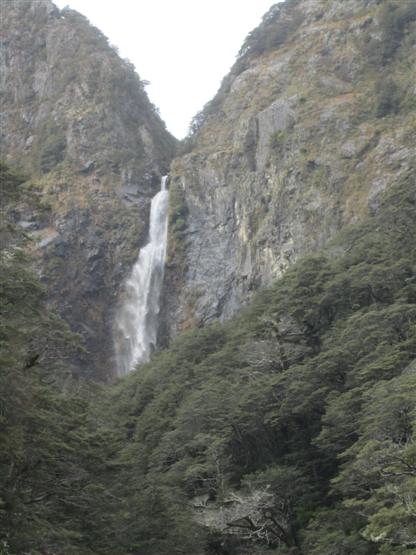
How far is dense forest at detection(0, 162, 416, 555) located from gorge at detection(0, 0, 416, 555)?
107 millimetres

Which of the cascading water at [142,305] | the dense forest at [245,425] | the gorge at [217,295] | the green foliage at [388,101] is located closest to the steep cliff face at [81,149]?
the gorge at [217,295]

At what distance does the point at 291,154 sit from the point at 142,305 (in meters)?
18.3

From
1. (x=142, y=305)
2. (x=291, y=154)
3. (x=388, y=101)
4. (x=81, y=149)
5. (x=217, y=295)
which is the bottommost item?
(x=217, y=295)

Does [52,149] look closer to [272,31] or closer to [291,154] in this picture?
[272,31]

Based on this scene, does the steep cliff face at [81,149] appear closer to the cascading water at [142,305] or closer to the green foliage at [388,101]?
the cascading water at [142,305]

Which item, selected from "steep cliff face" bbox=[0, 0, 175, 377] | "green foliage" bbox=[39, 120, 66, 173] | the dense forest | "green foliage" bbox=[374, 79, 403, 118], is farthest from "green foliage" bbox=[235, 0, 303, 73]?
the dense forest

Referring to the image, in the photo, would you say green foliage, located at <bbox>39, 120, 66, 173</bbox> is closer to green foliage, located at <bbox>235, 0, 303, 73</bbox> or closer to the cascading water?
the cascading water

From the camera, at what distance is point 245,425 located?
2945 cm

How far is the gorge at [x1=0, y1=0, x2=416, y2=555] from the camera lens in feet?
63.6

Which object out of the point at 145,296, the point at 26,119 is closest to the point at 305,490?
the point at 145,296

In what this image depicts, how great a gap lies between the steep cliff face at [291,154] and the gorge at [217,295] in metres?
0.21

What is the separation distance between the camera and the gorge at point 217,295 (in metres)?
19.4

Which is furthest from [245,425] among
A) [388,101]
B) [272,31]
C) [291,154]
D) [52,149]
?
[52,149]

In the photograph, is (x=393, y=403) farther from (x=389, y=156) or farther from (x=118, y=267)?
(x=118, y=267)
